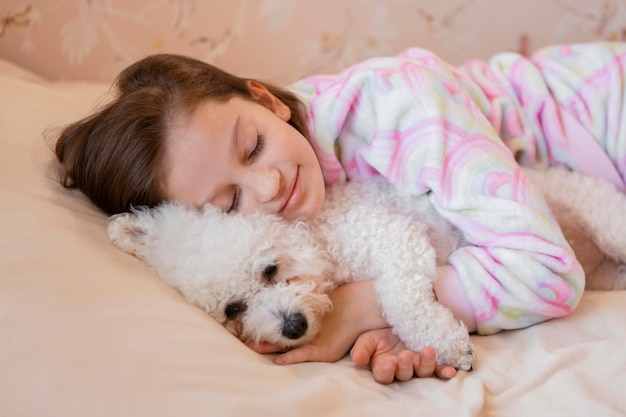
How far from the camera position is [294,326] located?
3.62 feet

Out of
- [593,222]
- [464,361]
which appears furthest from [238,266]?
[593,222]

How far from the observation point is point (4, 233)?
104 centimetres

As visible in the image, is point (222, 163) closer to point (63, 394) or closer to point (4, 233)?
point (4, 233)

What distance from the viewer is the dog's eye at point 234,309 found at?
114 centimetres

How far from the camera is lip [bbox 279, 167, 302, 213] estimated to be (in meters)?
1.25

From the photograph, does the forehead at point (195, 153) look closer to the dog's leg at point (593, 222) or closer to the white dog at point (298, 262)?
the white dog at point (298, 262)

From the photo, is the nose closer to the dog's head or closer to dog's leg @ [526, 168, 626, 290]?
the dog's head

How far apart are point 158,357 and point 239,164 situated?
0.42 metres

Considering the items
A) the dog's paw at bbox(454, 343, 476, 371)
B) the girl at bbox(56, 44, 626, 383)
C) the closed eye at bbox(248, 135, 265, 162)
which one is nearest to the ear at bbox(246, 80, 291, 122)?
the girl at bbox(56, 44, 626, 383)

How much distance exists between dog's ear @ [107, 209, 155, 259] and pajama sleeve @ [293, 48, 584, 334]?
403 millimetres

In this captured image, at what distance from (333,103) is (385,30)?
0.80 meters

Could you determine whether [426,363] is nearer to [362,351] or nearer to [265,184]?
Answer: [362,351]

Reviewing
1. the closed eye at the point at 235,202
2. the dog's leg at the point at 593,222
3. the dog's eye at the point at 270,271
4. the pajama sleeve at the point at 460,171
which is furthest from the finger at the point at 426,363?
the dog's leg at the point at 593,222

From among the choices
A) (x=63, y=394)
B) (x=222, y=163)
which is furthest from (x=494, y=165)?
(x=63, y=394)
